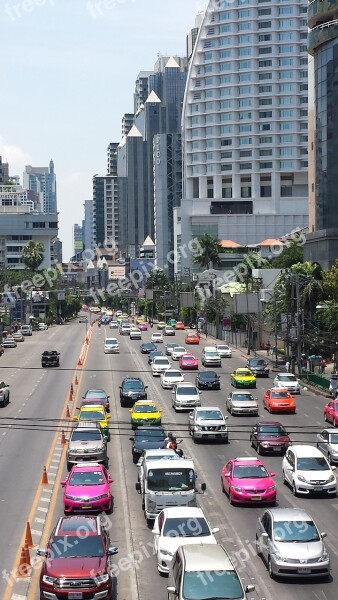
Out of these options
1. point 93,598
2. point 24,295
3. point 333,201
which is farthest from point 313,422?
point 24,295

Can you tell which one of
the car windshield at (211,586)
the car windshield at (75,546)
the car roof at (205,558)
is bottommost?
the car windshield at (75,546)

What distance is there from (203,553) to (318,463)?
13017mm

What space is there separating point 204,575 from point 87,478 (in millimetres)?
11177

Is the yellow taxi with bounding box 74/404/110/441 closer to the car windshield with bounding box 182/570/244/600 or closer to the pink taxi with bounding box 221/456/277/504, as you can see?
the pink taxi with bounding box 221/456/277/504

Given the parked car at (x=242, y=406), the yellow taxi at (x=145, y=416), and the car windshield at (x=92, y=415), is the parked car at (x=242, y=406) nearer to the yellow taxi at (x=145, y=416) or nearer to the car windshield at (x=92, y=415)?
the yellow taxi at (x=145, y=416)

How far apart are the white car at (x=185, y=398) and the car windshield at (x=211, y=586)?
108 ft

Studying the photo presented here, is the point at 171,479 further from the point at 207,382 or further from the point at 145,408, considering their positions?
the point at 207,382

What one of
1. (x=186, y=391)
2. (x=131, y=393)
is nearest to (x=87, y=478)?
(x=186, y=391)

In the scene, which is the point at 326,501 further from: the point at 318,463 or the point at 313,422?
the point at 313,422

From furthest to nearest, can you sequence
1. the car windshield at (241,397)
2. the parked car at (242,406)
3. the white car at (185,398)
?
the white car at (185,398)
the car windshield at (241,397)
the parked car at (242,406)

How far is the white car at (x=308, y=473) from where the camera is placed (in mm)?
29156

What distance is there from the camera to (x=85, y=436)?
3509 cm

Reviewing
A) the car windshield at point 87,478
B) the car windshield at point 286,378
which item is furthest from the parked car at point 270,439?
the car windshield at point 286,378

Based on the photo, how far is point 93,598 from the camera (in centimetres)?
1828
